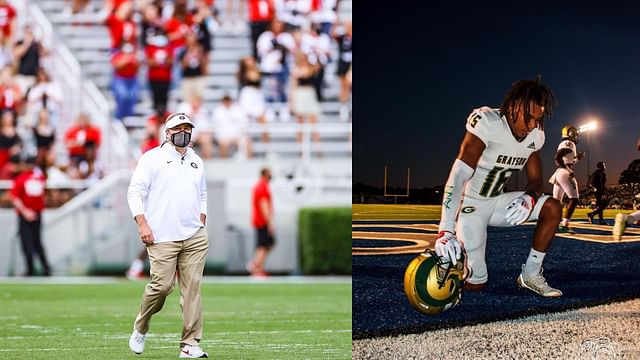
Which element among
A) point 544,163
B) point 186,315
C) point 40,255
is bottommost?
point 40,255

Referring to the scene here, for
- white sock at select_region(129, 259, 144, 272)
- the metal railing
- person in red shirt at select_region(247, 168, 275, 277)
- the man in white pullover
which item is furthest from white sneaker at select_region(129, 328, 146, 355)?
the metal railing

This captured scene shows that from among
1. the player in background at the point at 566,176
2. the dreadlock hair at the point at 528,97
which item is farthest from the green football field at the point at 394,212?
the dreadlock hair at the point at 528,97

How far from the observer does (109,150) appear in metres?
20.3

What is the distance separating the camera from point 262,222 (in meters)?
18.3

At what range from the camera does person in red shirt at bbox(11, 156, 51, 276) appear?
1791 cm

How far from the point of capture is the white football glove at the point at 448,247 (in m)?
5.29

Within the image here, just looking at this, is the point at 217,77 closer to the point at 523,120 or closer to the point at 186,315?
the point at 186,315

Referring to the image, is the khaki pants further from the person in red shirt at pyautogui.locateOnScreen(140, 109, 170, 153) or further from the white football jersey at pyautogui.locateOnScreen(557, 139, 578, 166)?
the person in red shirt at pyautogui.locateOnScreen(140, 109, 170, 153)

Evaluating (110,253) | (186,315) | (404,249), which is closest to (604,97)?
(404,249)

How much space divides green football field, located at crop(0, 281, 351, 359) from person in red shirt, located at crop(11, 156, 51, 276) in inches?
78.5

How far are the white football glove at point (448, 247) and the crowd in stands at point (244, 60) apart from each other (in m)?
15.1

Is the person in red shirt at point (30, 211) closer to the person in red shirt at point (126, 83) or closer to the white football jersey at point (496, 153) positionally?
the person in red shirt at point (126, 83)

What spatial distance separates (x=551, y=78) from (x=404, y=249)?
42.6 inches

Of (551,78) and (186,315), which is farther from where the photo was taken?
(186,315)
